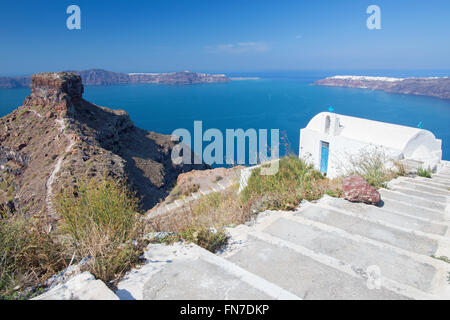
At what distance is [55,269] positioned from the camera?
223 centimetres

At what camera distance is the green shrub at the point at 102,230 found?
6.49ft

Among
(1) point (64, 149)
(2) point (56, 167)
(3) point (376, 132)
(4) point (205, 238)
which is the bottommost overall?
(2) point (56, 167)

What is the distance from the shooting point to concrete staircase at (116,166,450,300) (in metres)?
1.76

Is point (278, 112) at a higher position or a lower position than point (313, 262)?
higher

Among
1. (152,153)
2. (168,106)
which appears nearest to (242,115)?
(168,106)

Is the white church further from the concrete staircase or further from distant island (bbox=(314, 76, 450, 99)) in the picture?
distant island (bbox=(314, 76, 450, 99))

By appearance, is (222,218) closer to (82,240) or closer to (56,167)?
(82,240)

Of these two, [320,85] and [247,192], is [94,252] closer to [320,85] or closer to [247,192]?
[247,192]

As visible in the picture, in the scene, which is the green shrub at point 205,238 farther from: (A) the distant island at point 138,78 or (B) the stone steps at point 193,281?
(A) the distant island at point 138,78

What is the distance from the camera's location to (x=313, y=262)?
2.17 meters

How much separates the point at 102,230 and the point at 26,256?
25.0 inches

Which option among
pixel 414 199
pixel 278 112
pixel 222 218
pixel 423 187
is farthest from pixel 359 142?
pixel 278 112
